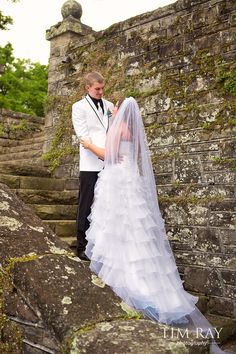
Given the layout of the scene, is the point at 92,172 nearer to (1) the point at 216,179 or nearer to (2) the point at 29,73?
(1) the point at 216,179

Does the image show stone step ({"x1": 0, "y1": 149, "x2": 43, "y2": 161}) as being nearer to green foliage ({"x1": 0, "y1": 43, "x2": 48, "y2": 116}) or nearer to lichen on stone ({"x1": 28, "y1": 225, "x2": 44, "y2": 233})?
lichen on stone ({"x1": 28, "y1": 225, "x2": 44, "y2": 233})

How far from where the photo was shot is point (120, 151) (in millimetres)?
3670

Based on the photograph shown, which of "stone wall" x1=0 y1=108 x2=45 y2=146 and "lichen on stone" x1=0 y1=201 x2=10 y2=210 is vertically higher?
"stone wall" x1=0 y1=108 x2=45 y2=146

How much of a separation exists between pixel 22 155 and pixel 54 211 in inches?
115

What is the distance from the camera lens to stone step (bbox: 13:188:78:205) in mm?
5008

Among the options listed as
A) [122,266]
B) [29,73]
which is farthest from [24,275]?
[29,73]

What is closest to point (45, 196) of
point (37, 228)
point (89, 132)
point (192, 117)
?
point (89, 132)

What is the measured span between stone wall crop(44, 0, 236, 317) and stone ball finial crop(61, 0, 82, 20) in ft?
4.03

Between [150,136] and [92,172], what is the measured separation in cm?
144

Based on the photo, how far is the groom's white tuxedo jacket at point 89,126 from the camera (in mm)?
4227

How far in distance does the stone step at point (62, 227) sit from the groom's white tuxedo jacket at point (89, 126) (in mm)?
895

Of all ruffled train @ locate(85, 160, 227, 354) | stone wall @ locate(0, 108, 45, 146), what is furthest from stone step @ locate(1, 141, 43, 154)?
ruffled train @ locate(85, 160, 227, 354)

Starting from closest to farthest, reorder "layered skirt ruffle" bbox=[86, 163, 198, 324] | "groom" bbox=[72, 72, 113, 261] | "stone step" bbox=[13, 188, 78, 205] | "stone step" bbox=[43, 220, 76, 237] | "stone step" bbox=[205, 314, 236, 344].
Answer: "layered skirt ruffle" bbox=[86, 163, 198, 324] < "stone step" bbox=[205, 314, 236, 344] < "groom" bbox=[72, 72, 113, 261] < "stone step" bbox=[43, 220, 76, 237] < "stone step" bbox=[13, 188, 78, 205]

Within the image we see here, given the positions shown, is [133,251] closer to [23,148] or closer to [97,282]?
[97,282]
